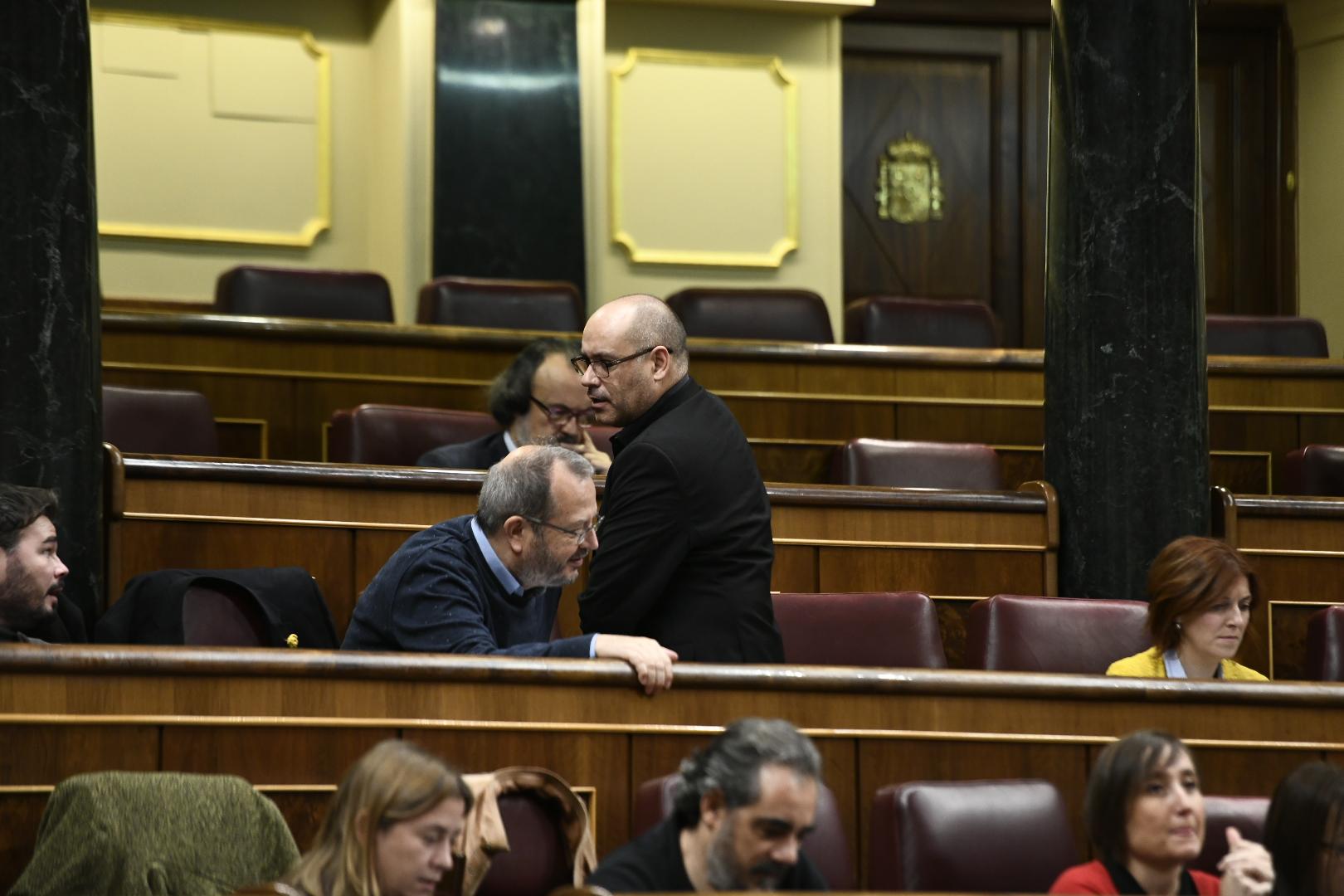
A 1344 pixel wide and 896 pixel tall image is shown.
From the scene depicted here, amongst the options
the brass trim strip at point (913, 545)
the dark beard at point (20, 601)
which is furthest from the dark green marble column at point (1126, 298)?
the dark beard at point (20, 601)

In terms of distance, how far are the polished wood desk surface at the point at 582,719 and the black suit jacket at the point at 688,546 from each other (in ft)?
0.35

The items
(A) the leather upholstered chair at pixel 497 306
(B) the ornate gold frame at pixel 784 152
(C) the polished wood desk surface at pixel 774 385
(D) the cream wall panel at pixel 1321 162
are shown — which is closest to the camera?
(C) the polished wood desk surface at pixel 774 385

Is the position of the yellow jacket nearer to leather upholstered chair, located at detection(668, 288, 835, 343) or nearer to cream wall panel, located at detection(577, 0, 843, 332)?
leather upholstered chair, located at detection(668, 288, 835, 343)

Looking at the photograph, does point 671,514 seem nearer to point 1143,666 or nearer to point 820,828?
point 820,828

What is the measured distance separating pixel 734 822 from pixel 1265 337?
12.4 feet

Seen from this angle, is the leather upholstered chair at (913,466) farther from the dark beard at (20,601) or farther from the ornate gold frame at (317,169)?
the ornate gold frame at (317,169)

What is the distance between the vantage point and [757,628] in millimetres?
2666

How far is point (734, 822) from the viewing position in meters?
2.01

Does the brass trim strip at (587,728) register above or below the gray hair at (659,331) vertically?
below

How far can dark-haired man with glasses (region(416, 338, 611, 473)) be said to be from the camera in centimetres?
384

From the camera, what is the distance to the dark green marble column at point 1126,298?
3.74 m

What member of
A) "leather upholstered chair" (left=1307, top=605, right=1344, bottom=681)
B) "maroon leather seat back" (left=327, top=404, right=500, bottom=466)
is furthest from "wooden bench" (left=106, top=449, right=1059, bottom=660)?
"leather upholstered chair" (left=1307, top=605, right=1344, bottom=681)

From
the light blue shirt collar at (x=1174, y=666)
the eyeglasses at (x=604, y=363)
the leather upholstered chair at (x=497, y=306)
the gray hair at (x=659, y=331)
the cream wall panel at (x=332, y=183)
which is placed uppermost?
the cream wall panel at (x=332, y=183)

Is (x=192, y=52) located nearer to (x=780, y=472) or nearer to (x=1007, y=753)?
(x=780, y=472)
